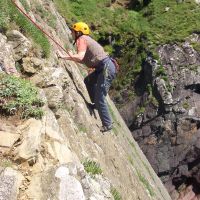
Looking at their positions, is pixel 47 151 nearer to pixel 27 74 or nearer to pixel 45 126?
pixel 45 126

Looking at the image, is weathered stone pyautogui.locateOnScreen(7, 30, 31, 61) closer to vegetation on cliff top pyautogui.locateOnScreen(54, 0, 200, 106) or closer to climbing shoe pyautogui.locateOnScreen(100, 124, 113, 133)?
climbing shoe pyautogui.locateOnScreen(100, 124, 113, 133)

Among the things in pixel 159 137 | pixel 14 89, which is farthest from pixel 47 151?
pixel 159 137

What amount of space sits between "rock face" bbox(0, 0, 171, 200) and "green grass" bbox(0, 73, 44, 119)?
186 mm

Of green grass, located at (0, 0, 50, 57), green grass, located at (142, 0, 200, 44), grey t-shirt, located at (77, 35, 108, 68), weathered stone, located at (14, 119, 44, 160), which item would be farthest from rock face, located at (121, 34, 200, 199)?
weathered stone, located at (14, 119, 44, 160)

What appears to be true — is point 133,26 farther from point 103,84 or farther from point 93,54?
point 93,54

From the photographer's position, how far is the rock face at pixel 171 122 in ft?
135

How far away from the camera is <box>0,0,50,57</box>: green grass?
43.8ft

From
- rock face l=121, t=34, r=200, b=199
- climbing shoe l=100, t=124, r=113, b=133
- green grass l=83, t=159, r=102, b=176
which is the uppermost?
green grass l=83, t=159, r=102, b=176

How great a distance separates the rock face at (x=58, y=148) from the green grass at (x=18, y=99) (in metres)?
0.19

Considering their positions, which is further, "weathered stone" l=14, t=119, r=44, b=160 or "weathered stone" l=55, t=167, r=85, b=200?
"weathered stone" l=14, t=119, r=44, b=160

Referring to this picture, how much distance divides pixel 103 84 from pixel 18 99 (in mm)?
4826

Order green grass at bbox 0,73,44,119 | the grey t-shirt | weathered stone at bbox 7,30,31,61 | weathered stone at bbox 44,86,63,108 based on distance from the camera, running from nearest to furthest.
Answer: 1. green grass at bbox 0,73,44,119
2. weathered stone at bbox 44,86,63,108
3. weathered stone at bbox 7,30,31,61
4. the grey t-shirt

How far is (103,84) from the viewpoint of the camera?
49.0 feet

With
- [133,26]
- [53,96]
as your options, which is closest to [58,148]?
[53,96]
